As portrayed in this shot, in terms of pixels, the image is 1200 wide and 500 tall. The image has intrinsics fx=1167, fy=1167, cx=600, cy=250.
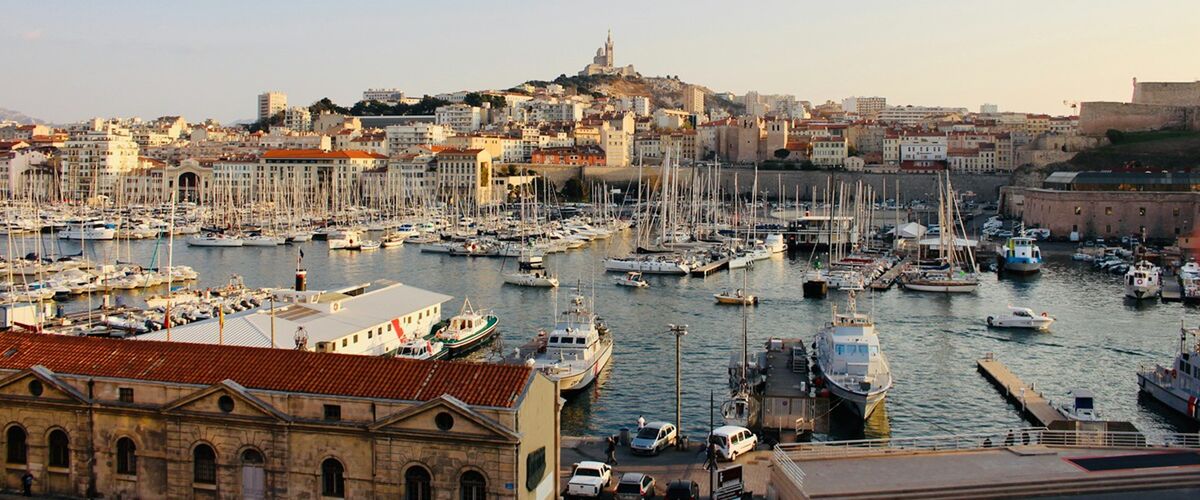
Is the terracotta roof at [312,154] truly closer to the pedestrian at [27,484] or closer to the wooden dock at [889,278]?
the wooden dock at [889,278]

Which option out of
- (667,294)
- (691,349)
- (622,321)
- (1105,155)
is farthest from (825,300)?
(1105,155)

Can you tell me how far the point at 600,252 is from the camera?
1633 inches

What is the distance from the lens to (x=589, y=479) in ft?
35.8

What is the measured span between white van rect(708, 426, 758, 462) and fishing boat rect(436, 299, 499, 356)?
834 centimetres

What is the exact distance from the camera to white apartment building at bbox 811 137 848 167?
247ft

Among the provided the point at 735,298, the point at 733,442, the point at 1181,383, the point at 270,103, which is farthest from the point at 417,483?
the point at 270,103

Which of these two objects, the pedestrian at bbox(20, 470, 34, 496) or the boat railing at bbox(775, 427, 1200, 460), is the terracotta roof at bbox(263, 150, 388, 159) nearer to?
the boat railing at bbox(775, 427, 1200, 460)

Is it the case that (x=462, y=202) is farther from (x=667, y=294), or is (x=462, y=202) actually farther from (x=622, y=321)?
(x=622, y=321)

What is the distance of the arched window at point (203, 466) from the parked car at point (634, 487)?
3568 millimetres

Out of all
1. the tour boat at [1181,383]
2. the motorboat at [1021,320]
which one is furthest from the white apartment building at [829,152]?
the tour boat at [1181,383]

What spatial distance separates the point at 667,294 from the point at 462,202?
36946 millimetres

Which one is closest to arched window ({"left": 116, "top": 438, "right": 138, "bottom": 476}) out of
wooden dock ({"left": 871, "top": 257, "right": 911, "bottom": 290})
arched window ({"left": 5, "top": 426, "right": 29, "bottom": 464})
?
arched window ({"left": 5, "top": 426, "right": 29, "bottom": 464})

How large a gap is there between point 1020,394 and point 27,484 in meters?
13.0

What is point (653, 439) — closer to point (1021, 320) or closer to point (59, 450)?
point (59, 450)
